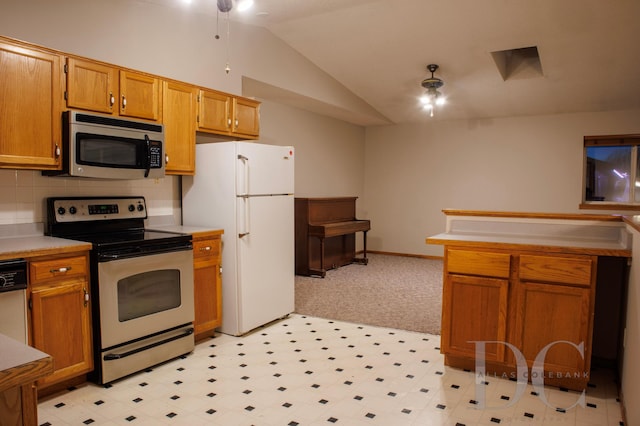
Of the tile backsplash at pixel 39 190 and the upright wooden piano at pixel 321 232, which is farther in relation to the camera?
the upright wooden piano at pixel 321 232

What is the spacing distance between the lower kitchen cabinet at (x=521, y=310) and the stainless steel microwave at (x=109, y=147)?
219cm

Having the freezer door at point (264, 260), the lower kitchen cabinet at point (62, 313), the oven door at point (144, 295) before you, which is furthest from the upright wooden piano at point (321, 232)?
the lower kitchen cabinet at point (62, 313)

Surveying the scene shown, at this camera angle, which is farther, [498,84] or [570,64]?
[498,84]

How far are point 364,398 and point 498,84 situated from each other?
4516 millimetres

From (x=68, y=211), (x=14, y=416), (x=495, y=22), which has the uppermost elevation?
(x=495, y=22)

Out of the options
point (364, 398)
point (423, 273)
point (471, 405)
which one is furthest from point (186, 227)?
point (423, 273)

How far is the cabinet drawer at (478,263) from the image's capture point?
109 inches

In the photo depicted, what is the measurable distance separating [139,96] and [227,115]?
86cm

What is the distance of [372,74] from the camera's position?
5664 mm

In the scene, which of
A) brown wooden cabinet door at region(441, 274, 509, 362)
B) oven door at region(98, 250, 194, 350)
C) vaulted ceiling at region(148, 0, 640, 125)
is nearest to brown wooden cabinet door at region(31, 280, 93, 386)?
oven door at region(98, 250, 194, 350)

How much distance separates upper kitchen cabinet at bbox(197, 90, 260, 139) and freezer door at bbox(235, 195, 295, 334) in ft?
2.37

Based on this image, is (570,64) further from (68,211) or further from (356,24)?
(68,211)

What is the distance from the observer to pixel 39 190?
2963 millimetres

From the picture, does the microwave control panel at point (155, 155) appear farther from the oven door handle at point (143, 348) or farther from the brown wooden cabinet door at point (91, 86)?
the oven door handle at point (143, 348)
